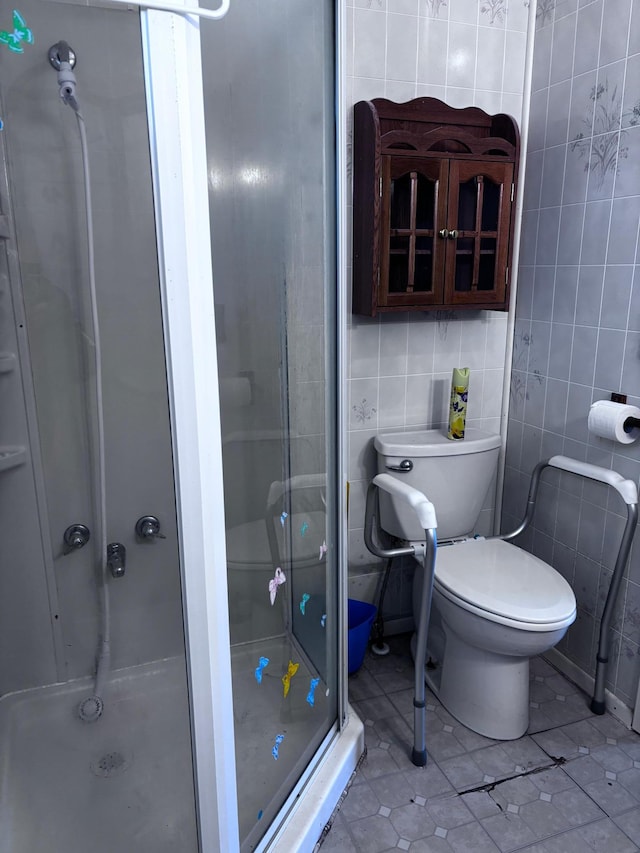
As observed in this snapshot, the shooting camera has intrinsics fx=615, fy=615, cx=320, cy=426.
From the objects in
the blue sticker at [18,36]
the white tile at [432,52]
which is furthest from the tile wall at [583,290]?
the blue sticker at [18,36]

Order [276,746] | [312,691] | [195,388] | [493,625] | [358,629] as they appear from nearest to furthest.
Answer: [195,388] < [276,746] < [312,691] < [493,625] < [358,629]

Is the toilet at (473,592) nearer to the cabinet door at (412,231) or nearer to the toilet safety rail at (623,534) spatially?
the toilet safety rail at (623,534)

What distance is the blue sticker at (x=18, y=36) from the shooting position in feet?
4.23

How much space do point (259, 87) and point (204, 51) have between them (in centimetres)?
24

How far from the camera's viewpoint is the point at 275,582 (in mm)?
1205

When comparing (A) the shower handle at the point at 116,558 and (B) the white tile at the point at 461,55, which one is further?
(B) the white tile at the point at 461,55

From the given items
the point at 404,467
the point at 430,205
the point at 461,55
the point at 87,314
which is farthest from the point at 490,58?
the point at 87,314

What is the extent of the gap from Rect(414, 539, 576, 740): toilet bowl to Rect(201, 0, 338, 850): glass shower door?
39 cm

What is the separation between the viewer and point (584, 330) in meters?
1.75

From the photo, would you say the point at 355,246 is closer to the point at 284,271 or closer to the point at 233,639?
the point at 284,271

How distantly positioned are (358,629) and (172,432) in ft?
4.08

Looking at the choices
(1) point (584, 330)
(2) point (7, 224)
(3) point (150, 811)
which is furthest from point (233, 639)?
(1) point (584, 330)

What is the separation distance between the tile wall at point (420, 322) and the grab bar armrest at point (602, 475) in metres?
0.38

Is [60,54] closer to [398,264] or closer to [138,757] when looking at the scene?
[398,264]
